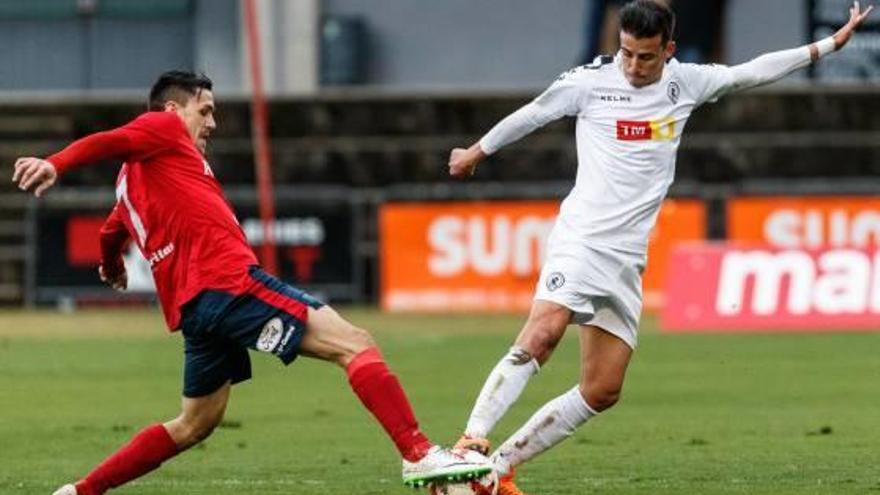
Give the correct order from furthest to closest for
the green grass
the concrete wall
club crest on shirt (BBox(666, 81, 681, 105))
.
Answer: the concrete wall < the green grass < club crest on shirt (BBox(666, 81, 681, 105))

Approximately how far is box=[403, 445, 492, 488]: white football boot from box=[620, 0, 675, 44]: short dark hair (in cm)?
215

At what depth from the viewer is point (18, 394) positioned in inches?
784

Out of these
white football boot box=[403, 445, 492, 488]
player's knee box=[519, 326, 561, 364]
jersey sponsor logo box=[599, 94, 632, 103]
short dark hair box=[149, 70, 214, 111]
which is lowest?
white football boot box=[403, 445, 492, 488]

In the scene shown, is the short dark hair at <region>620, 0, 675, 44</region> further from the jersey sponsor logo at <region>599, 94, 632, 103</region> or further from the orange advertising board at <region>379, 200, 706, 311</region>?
the orange advertising board at <region>379, 200, 706, 311</region>

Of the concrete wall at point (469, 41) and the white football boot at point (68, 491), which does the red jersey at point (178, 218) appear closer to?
the white football boot at point (68, 491)

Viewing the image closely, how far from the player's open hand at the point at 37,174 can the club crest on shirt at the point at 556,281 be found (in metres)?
2.50

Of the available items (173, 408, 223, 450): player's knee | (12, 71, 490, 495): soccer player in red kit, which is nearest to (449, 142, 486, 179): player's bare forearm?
(12, 71, 490, 495): soccer player in red kit

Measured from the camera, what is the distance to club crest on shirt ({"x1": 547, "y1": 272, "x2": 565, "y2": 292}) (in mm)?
11453

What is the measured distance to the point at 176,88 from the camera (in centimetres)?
1117

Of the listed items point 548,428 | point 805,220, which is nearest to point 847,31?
point 548,428

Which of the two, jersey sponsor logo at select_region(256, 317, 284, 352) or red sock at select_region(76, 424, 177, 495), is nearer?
jersey sponsor logo at select_region(256, 317, 284, 352)

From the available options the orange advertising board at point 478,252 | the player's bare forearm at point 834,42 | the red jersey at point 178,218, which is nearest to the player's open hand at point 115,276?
the red jersey at point 178,218

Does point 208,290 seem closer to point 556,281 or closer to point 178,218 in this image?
point 178,218

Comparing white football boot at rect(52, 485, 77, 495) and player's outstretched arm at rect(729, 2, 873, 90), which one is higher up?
player's outstretched arm at rect(729, 2, 873, 90)
